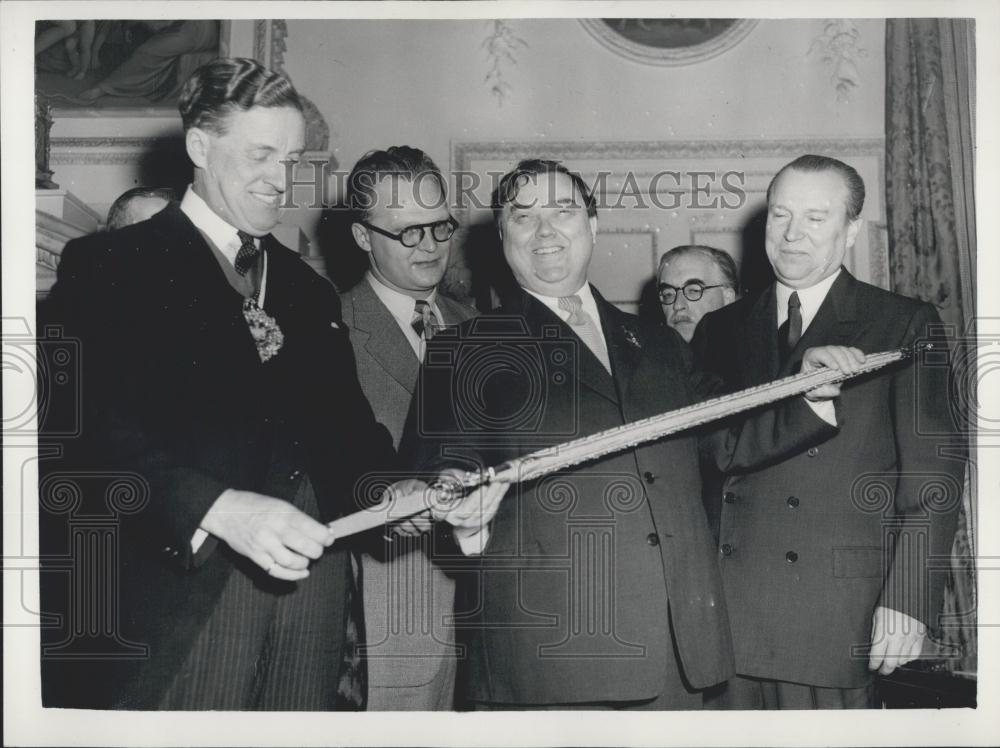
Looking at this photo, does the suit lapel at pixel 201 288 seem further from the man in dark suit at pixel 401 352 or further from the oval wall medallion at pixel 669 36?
the oval wall medallion at pixel 669 36

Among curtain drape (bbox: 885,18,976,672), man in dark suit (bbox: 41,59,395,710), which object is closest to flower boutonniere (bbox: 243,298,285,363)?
man in dark suit (bbox: 41,59,395,710)

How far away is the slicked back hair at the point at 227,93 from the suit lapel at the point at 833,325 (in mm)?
1591

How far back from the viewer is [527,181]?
116 inches

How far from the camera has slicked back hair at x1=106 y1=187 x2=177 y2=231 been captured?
9.90 ft

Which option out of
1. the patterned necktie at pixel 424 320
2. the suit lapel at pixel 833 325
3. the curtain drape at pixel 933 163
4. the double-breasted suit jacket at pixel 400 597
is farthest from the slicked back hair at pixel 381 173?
the curtain drape at pixel 933 163

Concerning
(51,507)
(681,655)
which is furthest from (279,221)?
(681,655)

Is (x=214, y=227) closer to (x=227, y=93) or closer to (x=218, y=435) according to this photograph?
(x=227, y=93)

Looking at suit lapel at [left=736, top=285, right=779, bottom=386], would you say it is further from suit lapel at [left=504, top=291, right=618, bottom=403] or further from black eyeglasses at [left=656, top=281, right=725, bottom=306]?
suit lapel at [left=504, top=291, right=618, bottom=403]

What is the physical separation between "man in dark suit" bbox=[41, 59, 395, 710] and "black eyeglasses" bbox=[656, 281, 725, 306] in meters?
0.93

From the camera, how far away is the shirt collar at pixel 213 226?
2.80 meters

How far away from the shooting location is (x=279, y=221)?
2.95 m

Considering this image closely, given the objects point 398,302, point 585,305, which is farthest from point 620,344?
point 398,302

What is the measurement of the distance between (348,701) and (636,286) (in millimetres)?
1472

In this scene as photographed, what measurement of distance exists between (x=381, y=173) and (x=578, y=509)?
3.77 feet
